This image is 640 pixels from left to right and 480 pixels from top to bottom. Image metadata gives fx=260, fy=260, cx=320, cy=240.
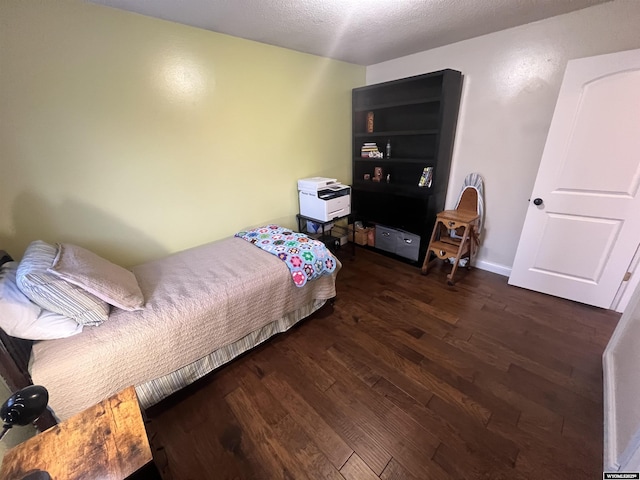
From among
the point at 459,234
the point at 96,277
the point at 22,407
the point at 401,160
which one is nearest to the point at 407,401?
the point at 22,407

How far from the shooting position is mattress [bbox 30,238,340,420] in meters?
1.16

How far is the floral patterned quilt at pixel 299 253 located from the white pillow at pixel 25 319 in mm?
1180

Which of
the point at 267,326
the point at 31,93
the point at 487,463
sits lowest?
the point at 487,463

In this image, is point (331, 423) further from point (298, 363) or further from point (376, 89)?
point (376, 89)

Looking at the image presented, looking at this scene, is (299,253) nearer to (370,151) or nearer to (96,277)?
(96,277)

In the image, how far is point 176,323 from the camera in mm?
1410

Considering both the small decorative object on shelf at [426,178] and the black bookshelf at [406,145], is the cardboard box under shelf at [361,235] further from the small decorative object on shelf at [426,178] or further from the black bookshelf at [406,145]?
the small decorative object on shelf at [426,178]

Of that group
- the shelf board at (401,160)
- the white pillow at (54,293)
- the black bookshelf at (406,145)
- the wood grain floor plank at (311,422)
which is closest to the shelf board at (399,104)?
the black bookshelf at (406,145)

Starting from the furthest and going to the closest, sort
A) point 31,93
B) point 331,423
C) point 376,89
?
point 376,89, point 31,93, point 331,423

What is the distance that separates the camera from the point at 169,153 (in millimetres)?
2020

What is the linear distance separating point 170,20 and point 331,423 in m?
2.77

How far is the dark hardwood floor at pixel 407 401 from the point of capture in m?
1.19

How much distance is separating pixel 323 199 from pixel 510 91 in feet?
6.24

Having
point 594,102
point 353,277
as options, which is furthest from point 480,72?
point 353,277
